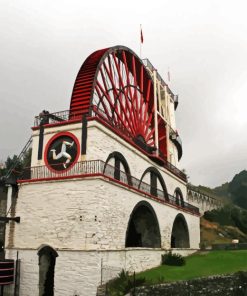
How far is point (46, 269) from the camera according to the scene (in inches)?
712

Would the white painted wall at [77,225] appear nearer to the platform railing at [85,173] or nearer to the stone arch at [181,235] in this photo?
the platform railing at [85,173]

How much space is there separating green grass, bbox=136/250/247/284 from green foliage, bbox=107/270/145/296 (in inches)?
28.8

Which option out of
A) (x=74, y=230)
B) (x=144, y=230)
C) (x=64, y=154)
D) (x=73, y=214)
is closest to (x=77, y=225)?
(x=74, y=230)

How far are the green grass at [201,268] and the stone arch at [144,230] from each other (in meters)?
1.94

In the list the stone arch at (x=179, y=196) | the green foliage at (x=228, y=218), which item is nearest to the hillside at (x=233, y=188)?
the green foliage at (x=228, y=218)

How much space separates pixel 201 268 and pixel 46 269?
30.4 ft

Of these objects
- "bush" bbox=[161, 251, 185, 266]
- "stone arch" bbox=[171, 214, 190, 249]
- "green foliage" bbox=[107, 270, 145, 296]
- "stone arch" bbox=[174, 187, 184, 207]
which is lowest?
"green foliage" bbox=[107, 270, 145, 296]

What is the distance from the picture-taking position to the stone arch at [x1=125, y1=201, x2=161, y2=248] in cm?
2372

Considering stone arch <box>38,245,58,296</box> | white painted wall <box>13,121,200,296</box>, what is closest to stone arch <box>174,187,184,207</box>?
white painted wall <box>13,121,200,296</box>

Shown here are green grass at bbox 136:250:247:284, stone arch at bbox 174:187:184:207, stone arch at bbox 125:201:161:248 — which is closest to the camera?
green grass at bbox 136:250:247:284

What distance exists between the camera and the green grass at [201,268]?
1822cm

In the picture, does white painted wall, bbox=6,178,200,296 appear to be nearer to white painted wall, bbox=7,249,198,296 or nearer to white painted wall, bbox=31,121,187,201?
white painted wall, bbox=7,249,198,296

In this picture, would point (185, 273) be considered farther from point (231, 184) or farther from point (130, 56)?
point (231, 184)

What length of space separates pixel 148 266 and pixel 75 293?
6388 millimetres
